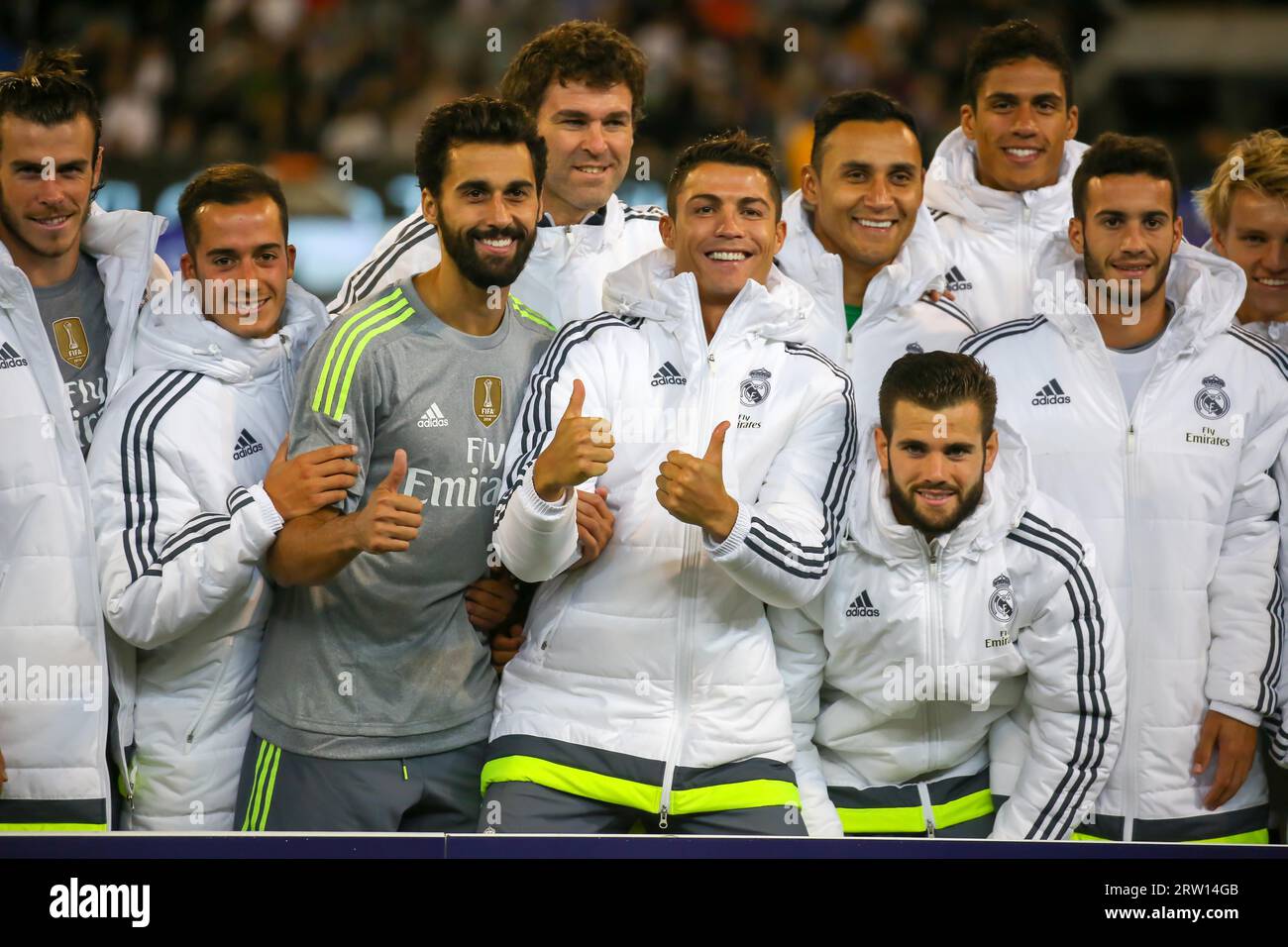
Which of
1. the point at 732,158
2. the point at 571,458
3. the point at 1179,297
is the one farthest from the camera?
the point at 1179,297

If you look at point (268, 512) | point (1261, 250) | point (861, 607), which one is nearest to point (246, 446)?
point (268, 512)

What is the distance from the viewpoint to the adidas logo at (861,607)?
2574 mm

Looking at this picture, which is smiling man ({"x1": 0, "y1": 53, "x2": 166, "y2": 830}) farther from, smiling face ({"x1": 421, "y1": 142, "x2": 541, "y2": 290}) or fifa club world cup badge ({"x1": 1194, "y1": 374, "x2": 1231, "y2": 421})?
fifa club world cup badge ({"x1": 1194, "y1": 374, "x2": 1231, "y2": 421})

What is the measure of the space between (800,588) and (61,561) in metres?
1.35

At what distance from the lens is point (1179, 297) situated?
2.77 meters

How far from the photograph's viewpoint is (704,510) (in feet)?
7.76

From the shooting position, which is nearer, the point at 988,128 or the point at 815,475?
the point at 815,475

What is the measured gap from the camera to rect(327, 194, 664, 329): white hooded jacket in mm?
2926

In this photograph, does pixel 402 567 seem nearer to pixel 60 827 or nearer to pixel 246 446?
pixel 246 446

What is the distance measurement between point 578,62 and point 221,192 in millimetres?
822

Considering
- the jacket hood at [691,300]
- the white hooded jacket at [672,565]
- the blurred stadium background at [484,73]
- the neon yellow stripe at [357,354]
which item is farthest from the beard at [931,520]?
the blurred stadium background at [484,73]

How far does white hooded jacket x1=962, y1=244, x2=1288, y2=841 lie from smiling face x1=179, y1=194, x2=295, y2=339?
4.65 feet

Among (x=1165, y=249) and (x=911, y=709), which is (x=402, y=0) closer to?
(x=1165, y=249)
